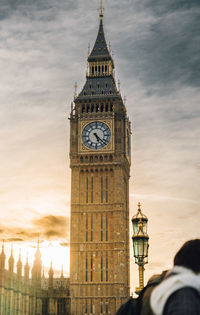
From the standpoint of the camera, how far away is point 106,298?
60.9 metres

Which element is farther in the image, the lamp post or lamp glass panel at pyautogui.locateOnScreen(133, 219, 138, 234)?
lamp glass panel at pyautogui.locateOnScreen(133, 219, 138, 234)

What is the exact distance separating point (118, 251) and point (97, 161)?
33.4 ft

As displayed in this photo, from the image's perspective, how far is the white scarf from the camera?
12.0ft

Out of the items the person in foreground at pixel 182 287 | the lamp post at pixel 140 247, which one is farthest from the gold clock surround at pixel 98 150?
the person in foreground at pixel 182 287

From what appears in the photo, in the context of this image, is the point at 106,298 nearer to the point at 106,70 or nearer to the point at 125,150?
the point at 125,150

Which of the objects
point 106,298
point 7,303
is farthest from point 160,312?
point 106,298

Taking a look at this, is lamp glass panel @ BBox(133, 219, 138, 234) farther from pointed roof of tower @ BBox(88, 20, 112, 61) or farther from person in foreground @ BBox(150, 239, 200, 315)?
pointed roof of tower @ BBox(88, 20, 112, 61)

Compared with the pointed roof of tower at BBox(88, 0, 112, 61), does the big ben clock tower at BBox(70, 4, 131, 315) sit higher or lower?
lower

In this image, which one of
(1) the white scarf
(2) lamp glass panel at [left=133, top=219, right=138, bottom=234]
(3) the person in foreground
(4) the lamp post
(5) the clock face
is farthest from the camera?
(5) the clock face

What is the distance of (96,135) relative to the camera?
214 feet

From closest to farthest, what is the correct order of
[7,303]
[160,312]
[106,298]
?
1. [160,312]
2. [7,303]
3. [106,298]

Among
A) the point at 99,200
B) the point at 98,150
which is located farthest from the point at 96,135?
the point at 99,200

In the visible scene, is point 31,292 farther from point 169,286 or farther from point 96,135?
point 169,286

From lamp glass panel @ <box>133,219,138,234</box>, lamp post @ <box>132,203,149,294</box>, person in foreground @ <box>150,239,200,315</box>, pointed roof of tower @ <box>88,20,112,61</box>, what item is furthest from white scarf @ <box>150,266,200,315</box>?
pointed roof of tower @ <box>88,20,112,61</box>
